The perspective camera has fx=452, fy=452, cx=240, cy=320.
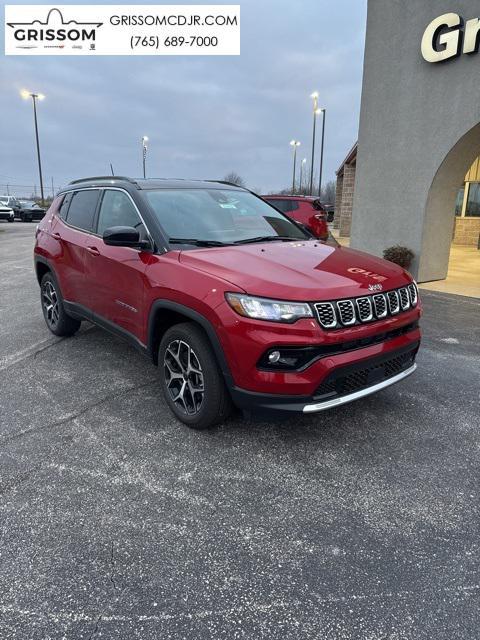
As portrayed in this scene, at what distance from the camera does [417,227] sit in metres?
9.39

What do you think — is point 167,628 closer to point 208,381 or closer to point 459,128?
point 208,381

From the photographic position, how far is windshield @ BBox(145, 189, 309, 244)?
12.0 ft

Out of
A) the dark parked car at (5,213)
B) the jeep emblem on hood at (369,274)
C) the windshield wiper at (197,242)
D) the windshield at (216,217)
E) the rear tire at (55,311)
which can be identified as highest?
the windshield at (216,217)

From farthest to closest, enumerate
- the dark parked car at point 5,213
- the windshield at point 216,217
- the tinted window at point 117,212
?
the dark parked car at point 5,213
the tinted window at point 117,212
the windshield at point 216,217

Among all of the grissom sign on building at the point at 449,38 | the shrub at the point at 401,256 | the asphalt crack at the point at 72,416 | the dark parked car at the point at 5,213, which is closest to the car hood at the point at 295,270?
the asphalt crack at the point at 72,416

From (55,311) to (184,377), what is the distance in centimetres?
287

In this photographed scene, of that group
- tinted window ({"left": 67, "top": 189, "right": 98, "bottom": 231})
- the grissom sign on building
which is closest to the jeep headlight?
tinted window ({"left": 67, "top": 189, "right": 98, "bottom": 231})

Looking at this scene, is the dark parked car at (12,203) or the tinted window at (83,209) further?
the dark parked car at (12,203)

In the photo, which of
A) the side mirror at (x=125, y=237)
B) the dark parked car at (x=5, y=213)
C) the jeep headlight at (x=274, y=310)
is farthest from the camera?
the dark parked car at (x=5, y=213)

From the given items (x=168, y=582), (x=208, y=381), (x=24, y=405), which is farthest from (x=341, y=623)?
(x=24, y=405)

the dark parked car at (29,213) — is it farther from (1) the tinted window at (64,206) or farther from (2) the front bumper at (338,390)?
(2) the front bumper at (338,390)

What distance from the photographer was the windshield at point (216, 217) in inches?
144

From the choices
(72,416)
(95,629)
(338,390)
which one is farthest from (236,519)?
(72,416)

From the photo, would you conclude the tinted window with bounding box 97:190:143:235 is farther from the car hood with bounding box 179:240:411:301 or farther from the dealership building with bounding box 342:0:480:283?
the dealership building with bounding box 342:0:480:283
